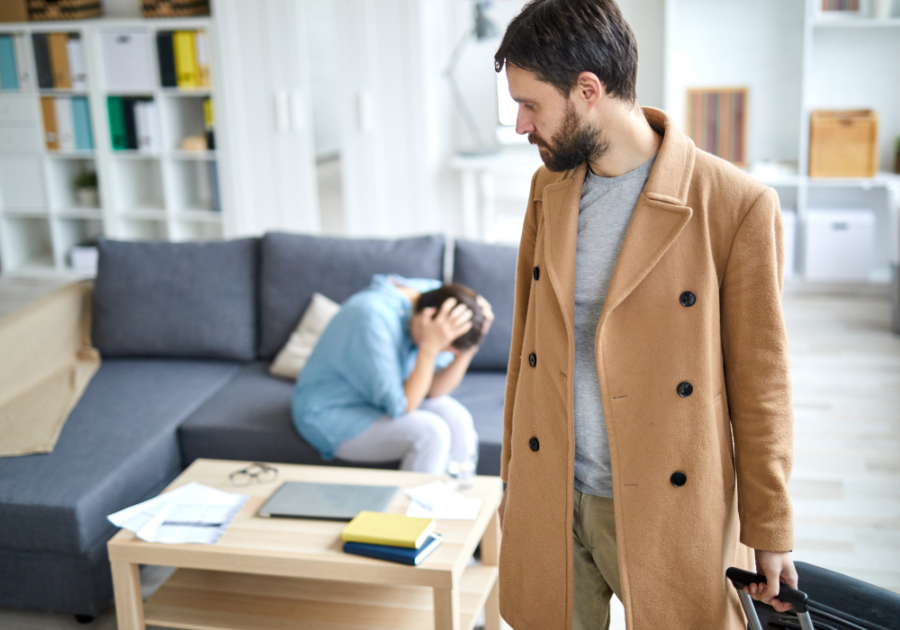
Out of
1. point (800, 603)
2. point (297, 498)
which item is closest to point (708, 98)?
point (297, 498)

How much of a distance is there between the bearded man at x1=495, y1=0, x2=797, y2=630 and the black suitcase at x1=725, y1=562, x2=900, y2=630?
0.12 meters

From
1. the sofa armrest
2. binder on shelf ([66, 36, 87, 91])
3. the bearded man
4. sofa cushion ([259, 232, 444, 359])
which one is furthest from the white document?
the bearded man

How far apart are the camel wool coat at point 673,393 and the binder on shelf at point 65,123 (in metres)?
4.50

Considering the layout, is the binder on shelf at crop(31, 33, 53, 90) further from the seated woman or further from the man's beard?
the man's beard

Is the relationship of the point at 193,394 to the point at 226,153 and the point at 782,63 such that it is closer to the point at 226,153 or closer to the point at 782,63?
the point at 226,153

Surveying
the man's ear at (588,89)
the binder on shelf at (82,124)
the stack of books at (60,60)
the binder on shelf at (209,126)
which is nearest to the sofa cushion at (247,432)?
the man's ear at (588,89)

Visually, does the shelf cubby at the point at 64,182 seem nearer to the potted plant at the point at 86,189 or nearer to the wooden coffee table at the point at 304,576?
the potted plant at the point at 86,189

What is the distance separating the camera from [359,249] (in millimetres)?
2908

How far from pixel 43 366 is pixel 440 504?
1.62 metres

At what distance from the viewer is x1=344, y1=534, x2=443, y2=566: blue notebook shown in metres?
1.71

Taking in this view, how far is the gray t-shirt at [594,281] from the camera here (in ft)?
3.84

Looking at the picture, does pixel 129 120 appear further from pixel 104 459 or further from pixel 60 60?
pixel 104 459

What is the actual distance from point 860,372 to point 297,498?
8.76ft

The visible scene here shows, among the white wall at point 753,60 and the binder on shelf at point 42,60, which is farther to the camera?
the binder on shelf at point 42,60
